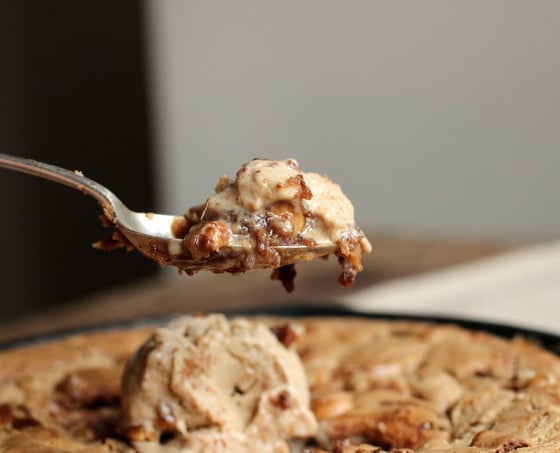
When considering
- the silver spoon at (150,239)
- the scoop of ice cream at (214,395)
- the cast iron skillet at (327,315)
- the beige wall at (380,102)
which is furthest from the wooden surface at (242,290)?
the beige wall at (380,102)

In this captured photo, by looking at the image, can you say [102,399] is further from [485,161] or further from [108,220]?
[485,161]

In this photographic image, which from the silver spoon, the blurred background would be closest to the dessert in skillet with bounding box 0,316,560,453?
the silver spoon

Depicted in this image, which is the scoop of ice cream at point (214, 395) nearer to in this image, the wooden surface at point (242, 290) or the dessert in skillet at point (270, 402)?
the dessert in skillet at point (270, 402)

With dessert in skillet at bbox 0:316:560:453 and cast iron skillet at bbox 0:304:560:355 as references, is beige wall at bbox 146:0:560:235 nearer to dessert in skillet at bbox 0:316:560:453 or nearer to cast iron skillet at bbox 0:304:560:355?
cast iron skillet at bbox 0:304:560:355

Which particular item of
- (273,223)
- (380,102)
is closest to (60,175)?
(273,223)

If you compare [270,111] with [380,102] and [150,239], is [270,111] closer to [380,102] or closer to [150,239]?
[380,102]
